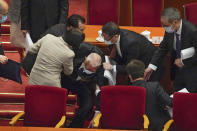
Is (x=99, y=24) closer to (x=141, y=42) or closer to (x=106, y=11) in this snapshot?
(x=106, y=11)

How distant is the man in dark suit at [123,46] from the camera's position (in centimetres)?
455

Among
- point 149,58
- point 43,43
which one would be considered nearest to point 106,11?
point 149,58

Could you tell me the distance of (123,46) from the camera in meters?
4.66

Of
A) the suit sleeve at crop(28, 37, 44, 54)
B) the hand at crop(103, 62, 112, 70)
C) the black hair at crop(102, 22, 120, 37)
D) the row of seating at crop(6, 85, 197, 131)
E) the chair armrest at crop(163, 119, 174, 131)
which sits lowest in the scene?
the chair armrest at crop(163, 119, 174, 131)

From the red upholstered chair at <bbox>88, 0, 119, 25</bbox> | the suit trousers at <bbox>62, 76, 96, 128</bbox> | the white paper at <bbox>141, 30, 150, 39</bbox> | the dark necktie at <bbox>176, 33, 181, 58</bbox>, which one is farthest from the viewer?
the red upholstered chair at <bbox>88, 0, 119, 25</bbox>

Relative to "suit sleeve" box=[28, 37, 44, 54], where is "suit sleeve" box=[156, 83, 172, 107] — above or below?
below

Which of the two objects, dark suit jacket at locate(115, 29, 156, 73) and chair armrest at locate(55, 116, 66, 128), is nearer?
chair armrest at locate(55, 116, 66, 128)

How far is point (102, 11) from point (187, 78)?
5.62 ft

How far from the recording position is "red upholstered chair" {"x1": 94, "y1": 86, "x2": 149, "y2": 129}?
4.23 meters

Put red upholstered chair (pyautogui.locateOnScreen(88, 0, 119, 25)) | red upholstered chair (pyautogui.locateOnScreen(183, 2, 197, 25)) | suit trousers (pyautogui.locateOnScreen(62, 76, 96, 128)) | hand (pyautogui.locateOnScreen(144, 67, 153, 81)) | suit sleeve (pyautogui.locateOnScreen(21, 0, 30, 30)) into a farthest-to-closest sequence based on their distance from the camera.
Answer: red upholstered chair (pyautogui.locateOnScreen(88, 0, 119, 25)) → red upholstered chair (pyautogui.locateOnScreen(183, 2, 197, 25)) → suit sleeve (pyautogui.locateOnScreen(21, 0, 30, 30)) → hand (pyautogui.locateOnScreen(144, 67, 153, 81)) → suit trousers (pyautogui.locateOnScreen(62, 76, 96, 128))

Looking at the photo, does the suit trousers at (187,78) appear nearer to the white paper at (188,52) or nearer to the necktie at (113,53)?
the white paper at (188,52)

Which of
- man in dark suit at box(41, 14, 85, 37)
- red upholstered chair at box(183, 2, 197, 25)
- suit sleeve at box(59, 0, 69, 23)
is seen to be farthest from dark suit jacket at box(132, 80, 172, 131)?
red upholstered chair at box(183, 2, 197, 25)

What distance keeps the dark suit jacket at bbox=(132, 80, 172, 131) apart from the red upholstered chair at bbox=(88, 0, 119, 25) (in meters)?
1.89

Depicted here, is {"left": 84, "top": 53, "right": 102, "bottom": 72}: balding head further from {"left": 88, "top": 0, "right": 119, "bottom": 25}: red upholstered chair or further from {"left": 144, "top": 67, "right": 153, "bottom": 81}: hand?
{"left": 88, "top": 0, "right": 119, "bottom": 25}: red upholstered chair
